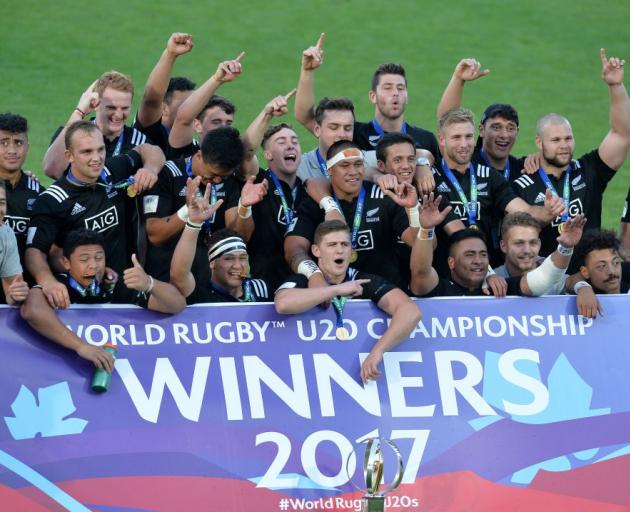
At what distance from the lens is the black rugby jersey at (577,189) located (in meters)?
10.5

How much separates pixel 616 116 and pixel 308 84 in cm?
232

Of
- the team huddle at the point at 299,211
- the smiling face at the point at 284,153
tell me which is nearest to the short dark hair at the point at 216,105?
the team huddle at the point at 299,211

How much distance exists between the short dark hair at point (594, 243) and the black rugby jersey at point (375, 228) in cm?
→ 123

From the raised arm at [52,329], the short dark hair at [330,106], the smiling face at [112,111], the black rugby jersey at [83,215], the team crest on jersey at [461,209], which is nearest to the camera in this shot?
the raised arm at [52,329]

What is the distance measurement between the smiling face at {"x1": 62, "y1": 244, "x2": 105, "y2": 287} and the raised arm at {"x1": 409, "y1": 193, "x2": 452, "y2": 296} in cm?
200

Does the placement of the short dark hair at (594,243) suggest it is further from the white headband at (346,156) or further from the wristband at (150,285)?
the wristband at (150,285)

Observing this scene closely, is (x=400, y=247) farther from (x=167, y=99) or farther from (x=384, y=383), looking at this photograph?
(x=167, y=99)

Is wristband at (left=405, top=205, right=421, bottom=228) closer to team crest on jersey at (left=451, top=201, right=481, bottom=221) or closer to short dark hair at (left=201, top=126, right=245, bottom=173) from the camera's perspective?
team crest on jersey at (left=451, top=201, right=481, bottom=221)

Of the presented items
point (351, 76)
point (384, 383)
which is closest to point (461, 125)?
point (384, 383)

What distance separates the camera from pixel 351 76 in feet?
72.8

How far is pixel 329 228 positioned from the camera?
917 cm

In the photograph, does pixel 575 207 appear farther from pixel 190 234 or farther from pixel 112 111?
pixel 112 111

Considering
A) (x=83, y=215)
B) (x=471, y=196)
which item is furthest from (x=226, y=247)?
(x=471, y=196)

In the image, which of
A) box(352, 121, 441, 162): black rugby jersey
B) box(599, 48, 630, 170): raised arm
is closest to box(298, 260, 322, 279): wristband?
box(352, 121, 441, 162): black rugby jersey
